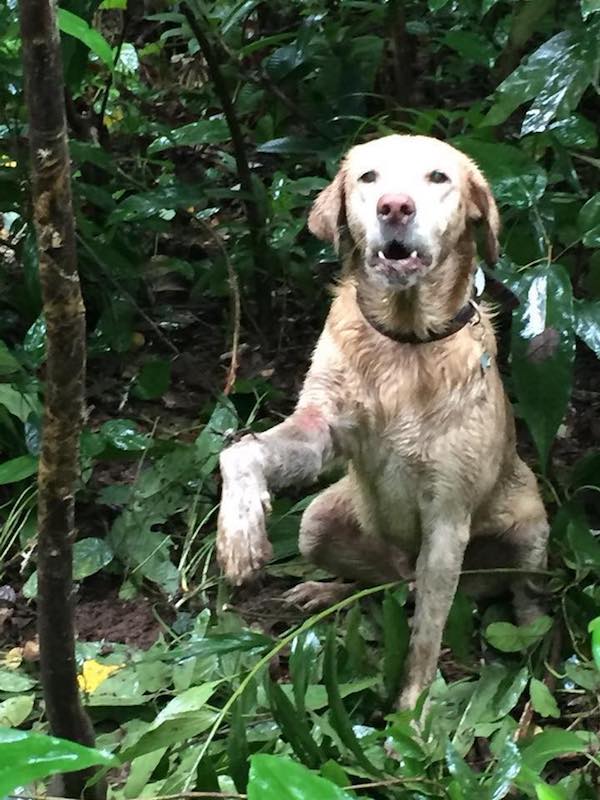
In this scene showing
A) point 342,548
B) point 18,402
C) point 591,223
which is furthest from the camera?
point 18,402

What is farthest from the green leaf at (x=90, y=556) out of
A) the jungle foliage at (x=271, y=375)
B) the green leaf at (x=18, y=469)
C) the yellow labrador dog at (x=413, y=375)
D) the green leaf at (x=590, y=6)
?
the green leaf at (x=590, y=6)

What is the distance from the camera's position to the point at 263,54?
414 centimetres

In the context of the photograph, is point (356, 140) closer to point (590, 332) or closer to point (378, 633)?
point (590, 332)

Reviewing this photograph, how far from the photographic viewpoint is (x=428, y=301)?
Answer: 7.61 ft

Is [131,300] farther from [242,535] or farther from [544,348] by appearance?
[242,535]

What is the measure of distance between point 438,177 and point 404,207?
21 centimetres

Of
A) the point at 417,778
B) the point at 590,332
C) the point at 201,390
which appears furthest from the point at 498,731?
the point at 201,390

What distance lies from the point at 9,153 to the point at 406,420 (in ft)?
6.46

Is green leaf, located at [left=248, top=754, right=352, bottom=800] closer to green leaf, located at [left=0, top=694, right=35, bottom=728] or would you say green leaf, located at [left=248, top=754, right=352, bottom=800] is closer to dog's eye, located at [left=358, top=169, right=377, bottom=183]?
dog's eye, located at [left=358, top=169, right=377, bottom=183]

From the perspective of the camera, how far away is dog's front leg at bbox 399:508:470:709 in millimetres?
2346

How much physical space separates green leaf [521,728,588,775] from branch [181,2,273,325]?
2105mm

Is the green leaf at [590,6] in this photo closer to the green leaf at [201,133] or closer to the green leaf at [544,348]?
the green leaf at [544,348]

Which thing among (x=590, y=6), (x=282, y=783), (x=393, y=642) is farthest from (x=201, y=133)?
(x=282, y=783)

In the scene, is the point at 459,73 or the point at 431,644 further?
the point at 459,73
